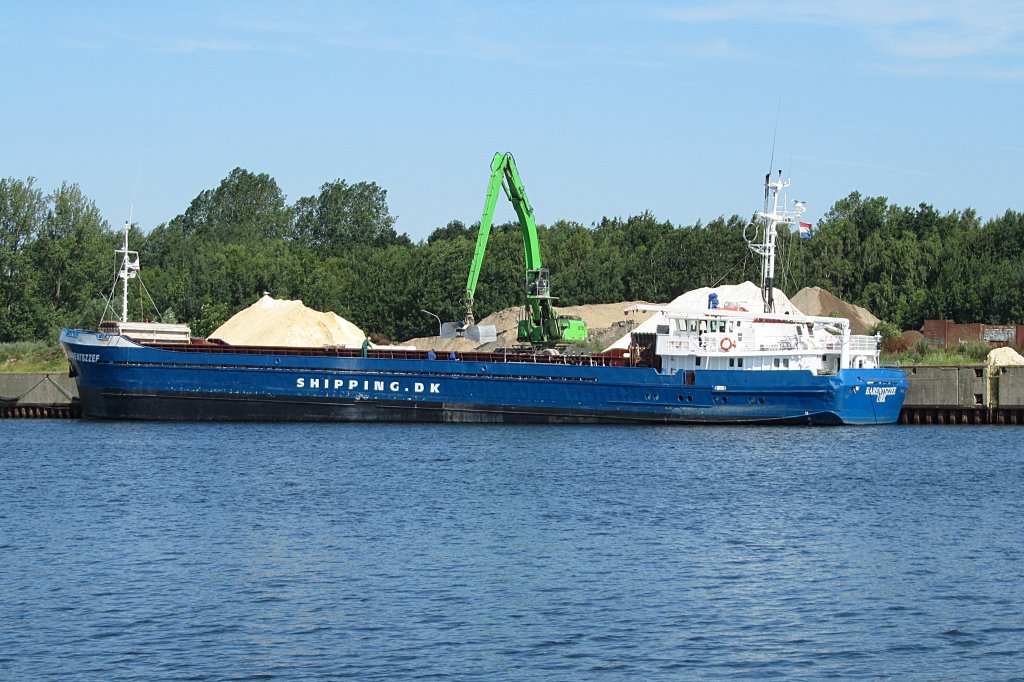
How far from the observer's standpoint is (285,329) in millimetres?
80062

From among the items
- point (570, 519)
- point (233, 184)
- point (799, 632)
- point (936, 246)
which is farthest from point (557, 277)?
point (799, 632)

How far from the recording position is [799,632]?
2169 cm

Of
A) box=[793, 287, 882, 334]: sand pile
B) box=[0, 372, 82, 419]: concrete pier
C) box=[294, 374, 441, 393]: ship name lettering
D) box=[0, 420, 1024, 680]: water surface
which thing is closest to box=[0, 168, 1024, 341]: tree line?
box=[793, 287, 882, 334]: sand pile

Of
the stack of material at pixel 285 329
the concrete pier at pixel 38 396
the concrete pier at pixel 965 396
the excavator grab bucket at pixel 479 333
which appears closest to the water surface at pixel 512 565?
the concrete pier at pixel 965 396

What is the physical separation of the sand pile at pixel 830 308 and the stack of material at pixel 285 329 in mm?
28564

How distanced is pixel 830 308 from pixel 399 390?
36.6 m

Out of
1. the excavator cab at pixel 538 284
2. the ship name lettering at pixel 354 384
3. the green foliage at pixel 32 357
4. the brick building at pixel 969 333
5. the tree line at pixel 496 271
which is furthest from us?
the tree line at pixel 496 271

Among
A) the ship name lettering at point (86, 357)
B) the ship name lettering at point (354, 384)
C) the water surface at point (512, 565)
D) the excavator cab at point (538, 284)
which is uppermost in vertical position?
the excavator cab at point (538, 284)

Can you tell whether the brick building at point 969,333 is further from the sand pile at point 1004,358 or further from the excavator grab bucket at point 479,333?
the excavator grab bucket at point 479,333

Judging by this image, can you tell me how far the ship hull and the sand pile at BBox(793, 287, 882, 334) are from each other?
87.0 ft

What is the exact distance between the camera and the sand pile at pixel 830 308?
8425 cm

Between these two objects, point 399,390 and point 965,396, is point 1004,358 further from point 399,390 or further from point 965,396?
point 399,390

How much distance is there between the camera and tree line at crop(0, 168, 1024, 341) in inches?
3612

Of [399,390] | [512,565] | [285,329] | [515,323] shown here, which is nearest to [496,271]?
[515,323]
